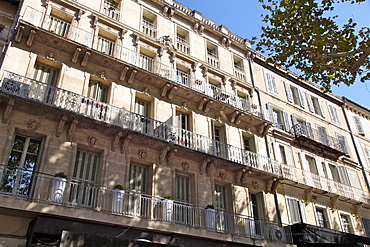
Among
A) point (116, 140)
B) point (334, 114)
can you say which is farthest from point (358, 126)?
point (116, 140)

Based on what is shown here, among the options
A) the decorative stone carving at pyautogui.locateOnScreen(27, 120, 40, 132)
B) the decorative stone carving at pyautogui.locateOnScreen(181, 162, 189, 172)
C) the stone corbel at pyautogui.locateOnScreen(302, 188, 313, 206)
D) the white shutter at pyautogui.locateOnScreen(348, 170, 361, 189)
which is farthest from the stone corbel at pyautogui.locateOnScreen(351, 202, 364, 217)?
the decorative stone carving at pyautogui.locateOnScreen(27, 120, 40, 132)

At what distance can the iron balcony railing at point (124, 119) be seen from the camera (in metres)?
10.8

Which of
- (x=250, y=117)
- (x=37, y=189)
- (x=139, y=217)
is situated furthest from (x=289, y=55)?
(x=37, y=189)

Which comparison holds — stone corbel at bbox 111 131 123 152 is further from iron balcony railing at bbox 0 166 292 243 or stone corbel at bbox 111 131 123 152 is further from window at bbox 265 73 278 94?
window at bbox 265 73 278 94

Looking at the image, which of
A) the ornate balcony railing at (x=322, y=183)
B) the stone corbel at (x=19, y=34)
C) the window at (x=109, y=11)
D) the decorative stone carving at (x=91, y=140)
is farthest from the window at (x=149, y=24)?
the ornate balcony railing at (x=322, y=183)

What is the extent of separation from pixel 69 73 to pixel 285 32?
29.2 ft

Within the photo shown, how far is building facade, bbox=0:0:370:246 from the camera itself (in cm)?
1029

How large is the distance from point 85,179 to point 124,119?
108 inches

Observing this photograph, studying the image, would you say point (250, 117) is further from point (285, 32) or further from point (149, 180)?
point (149, 180)

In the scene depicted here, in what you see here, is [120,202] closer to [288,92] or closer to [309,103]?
[288,92]

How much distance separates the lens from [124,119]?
12.6 meters

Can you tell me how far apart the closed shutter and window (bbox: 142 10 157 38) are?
7675 mm

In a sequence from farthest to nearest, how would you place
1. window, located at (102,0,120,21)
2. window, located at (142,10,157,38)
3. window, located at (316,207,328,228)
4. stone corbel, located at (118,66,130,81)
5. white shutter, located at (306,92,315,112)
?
white shutter, located at (306,92,315,112), window, located at (316,207,328,228), window, located at (142,10,157,38), window, located at (102,0,120,21), stone corbel, located at (118,66,130,81)

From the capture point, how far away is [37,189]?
32.1 ft
